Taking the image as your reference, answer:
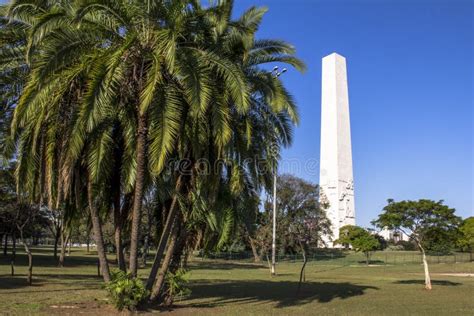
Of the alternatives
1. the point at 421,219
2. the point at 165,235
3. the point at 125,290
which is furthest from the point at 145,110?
the point at 421,219

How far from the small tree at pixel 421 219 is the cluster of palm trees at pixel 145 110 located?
→ 1269 cm

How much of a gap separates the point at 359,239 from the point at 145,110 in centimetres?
5065

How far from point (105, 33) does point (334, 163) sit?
53953mm

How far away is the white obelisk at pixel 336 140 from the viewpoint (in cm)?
6344

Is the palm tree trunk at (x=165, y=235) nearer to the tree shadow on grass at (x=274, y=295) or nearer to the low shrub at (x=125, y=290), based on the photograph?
the low shrub at (x=125, y=290)

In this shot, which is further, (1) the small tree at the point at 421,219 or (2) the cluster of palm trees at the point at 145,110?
(1) the small tree at the point at 421,219

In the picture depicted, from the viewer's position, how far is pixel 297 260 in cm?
6681

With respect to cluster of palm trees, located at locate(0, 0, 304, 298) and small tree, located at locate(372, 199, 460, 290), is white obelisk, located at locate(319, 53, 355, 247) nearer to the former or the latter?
small tree, located at locate(372, 199, 460, 290)

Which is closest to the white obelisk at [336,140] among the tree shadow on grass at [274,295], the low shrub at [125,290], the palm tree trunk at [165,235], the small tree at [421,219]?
the small tree at [421,219]

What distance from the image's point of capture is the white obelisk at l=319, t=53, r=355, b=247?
2498 inches

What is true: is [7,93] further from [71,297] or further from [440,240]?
[440,240]

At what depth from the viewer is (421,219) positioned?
27.8 m

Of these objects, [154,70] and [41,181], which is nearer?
[154,70]

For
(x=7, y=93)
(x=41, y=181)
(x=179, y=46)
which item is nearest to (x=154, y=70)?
(x=179, y=46)
